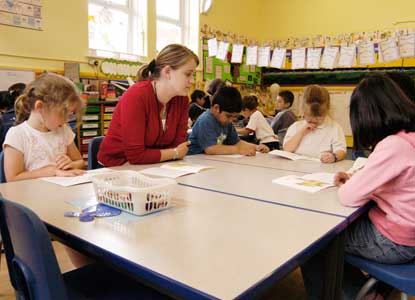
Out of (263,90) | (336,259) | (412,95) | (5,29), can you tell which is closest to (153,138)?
(336,259)

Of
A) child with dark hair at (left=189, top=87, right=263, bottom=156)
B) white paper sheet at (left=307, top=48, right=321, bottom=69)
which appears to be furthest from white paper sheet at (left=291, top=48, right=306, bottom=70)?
child with dark hair at (left=189, top=87, right=263, bottom=156)

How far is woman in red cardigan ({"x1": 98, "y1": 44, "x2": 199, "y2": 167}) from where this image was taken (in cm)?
178

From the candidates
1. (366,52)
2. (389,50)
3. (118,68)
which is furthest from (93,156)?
(389,50)

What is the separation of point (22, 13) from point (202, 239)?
359cm

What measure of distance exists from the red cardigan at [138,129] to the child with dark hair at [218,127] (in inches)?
12.4

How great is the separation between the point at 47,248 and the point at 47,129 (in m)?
1.06

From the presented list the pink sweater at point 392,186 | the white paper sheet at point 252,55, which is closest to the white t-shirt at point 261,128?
the white paper sheet at point 252,55

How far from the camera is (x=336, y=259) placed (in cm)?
117

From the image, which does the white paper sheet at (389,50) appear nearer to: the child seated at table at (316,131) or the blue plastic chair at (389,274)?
the child seated at table at (316,131)

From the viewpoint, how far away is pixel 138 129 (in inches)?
69.9

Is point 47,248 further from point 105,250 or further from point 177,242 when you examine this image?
point 177,242

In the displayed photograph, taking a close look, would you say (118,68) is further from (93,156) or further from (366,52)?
(366,52)

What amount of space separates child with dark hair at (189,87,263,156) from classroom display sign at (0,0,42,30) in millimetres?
2382

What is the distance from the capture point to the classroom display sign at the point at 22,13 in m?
3.46
